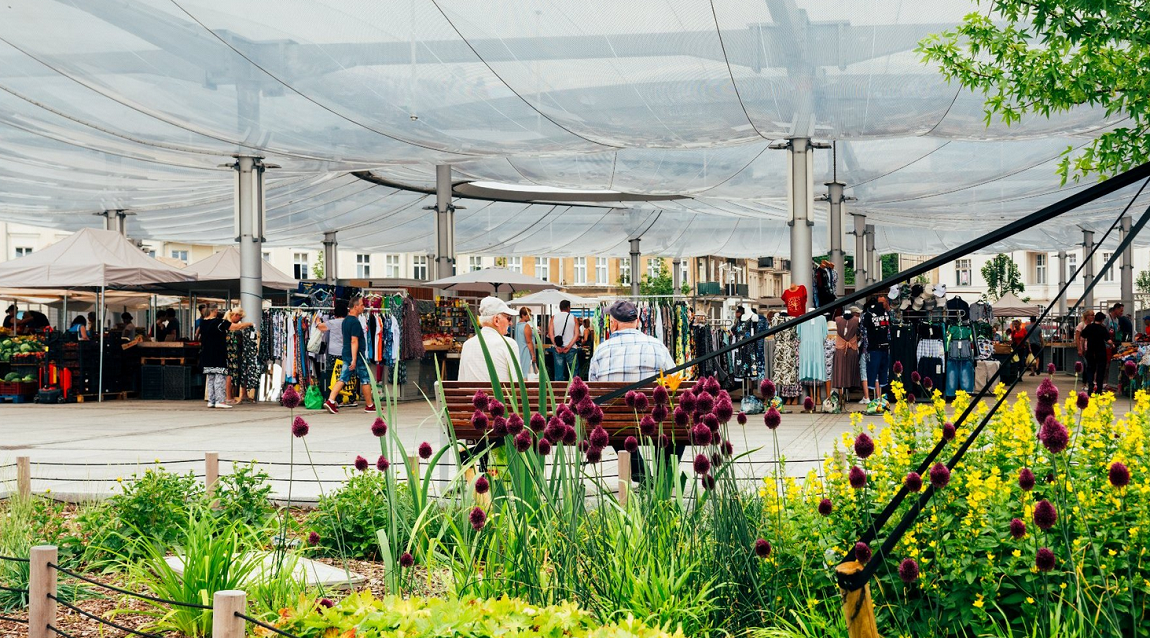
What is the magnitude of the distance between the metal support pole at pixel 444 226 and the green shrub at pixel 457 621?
1696cm

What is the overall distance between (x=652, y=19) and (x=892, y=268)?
65700 millimetres

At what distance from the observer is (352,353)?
584 inches

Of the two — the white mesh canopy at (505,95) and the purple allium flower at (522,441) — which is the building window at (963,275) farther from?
the purple allium flower at (522,441)

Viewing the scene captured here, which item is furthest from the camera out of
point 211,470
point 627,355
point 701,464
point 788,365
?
point 788,365

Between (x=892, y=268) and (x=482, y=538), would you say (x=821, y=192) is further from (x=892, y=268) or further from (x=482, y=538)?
(x=892, y=268)

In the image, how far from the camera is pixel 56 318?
3641 cm

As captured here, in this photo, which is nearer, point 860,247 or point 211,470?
point 211,470

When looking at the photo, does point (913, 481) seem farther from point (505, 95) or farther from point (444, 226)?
point (444, 226)

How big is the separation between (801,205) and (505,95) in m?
4.49

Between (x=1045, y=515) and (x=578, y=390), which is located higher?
(x=578, y=390)

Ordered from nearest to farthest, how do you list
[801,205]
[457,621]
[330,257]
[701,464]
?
[457,621] → [701,464] → [801,205] → [330,257]

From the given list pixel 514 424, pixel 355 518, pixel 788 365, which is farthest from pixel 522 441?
pixel 788 365

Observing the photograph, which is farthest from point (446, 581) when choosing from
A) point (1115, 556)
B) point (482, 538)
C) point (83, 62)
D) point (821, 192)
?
point (821, 192)

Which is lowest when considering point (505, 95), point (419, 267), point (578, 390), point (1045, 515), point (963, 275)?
point (1045, 515)
